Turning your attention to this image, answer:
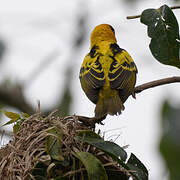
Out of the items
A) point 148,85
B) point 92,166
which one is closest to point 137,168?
point 92,166

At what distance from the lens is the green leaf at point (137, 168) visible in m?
3.06

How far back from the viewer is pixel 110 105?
4.14 metres

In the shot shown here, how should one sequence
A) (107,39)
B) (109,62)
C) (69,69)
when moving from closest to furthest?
(109,62) → (107,39) → (69,69)

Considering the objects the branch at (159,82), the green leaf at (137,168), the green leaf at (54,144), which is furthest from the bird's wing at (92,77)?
the green leaf at (54,144)

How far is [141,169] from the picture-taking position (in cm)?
315

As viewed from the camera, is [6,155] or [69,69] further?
[69,69]

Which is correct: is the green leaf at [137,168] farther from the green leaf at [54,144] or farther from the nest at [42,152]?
the green leaf at [54,144]

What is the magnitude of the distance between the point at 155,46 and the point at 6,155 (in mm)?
1351

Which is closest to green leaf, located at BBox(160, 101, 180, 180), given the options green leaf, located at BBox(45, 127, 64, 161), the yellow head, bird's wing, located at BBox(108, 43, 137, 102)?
green leaf, located at BBox(45, 127, 64, 161)

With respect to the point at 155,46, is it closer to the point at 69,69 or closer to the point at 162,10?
the point at 162,10

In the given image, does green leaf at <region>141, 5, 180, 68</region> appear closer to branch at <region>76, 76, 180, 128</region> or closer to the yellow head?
branch at <region>76, 76, 180, 128</region>

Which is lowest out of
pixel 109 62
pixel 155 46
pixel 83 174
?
pixel 83 174

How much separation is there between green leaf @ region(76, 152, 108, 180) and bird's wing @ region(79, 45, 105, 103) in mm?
1548

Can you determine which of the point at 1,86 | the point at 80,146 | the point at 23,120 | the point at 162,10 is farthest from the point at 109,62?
the point at 1,86
